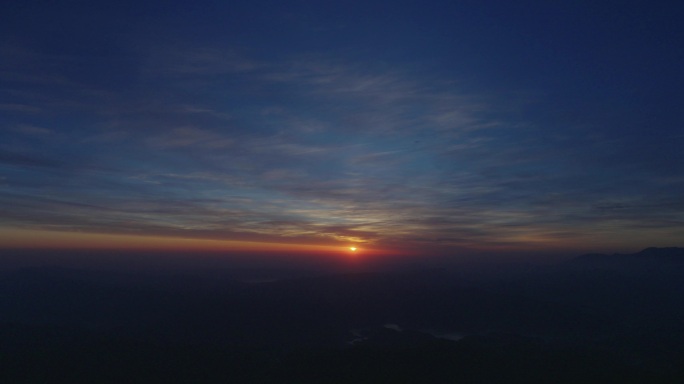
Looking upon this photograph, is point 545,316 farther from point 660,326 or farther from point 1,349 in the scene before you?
point 1,349

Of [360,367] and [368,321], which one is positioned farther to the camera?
[368,321]

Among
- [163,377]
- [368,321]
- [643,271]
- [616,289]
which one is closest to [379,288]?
[368,321]

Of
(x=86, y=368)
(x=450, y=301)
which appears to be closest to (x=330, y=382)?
(x=86, y=368)

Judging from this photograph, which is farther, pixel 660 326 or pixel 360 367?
pixel 660 326

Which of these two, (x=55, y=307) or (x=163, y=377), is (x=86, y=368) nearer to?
(x=163, y=377)

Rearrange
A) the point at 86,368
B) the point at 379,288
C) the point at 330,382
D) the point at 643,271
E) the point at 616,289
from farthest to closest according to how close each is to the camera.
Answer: the point at 643,271, the point at 616,289, the point at 379,288, the point at 86,368, the point at 330,382

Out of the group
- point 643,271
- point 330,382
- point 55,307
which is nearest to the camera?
point 330,382
